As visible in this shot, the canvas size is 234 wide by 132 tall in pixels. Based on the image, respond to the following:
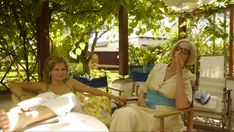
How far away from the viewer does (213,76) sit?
564cm

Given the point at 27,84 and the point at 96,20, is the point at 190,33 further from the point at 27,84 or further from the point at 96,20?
the point at 27,84

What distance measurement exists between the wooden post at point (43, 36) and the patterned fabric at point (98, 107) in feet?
5.02

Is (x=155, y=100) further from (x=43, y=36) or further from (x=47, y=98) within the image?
(x=43, y=36)

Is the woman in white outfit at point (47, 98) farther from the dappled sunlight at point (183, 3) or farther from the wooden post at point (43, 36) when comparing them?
the dappled sunlight at point (183, 3)

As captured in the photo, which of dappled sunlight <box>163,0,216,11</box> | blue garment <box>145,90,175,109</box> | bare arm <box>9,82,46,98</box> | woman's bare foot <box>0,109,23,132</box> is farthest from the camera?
dappled sunlight <box>163,0,216,11</box>

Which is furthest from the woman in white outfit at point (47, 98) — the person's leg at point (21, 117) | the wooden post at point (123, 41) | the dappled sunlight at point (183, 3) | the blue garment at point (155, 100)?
the wooden post at point (123, 41)

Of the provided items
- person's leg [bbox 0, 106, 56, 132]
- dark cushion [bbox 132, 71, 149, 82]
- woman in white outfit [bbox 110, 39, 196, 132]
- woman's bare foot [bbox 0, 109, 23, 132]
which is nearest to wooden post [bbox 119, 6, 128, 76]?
dark cushion [bbox 132, 71, 149, 82]

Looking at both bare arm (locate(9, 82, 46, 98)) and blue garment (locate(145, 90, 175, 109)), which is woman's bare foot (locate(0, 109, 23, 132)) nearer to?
bare arm (locate(9, 82, 46, 98))

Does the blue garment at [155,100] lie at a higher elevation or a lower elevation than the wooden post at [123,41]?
lower

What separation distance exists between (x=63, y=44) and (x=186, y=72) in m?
3.05

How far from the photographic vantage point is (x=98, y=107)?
357 centimetres

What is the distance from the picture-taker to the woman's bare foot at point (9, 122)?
8.20 feet

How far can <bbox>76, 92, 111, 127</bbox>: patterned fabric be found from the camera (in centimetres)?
354

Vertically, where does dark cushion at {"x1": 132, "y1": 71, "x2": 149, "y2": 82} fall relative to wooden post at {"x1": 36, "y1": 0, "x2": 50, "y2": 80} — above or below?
below
